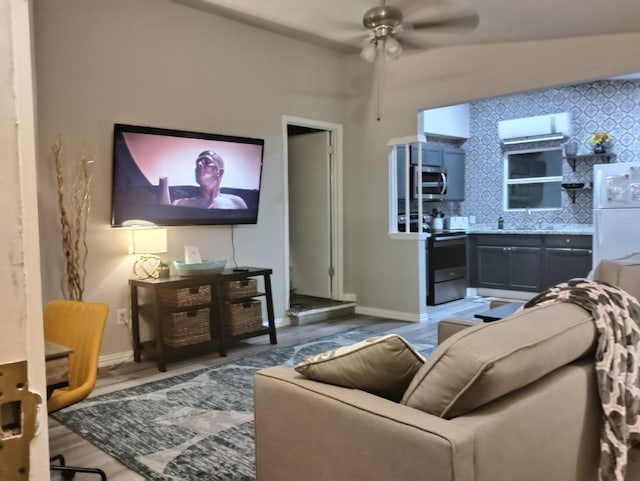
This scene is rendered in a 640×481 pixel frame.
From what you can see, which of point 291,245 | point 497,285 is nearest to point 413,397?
point 291,245

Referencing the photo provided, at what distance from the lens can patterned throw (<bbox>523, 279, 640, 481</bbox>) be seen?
5.47 feet

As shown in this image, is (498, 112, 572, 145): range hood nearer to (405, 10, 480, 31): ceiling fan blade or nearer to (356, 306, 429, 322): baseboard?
(405, 10, 480, 31): ceiling fan blade

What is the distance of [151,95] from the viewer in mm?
4434

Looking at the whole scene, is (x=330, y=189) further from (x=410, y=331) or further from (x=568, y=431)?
(x=568, y=431)

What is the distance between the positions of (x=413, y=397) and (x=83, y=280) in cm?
333

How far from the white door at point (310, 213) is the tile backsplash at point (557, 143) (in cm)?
201

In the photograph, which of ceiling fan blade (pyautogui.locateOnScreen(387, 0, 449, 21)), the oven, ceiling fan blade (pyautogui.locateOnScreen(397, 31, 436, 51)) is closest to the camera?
ceiling fan blade (pyautogui.locateOnScreen(387, 0, 449, 21))

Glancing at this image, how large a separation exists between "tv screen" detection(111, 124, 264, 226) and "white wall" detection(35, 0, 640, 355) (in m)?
0.12

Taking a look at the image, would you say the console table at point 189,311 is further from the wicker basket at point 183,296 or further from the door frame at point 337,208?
the door frame at point 337,208

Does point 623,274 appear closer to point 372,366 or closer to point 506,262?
point 372,366

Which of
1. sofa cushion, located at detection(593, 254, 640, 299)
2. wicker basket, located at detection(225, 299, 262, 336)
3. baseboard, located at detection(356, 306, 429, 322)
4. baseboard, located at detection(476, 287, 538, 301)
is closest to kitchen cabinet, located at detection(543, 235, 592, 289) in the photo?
baseboard, located at detection(476, 287, 538, 301)

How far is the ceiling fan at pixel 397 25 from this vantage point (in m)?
3.74

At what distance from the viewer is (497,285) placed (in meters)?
7.04

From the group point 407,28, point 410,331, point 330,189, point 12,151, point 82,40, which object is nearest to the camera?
point 12,151
